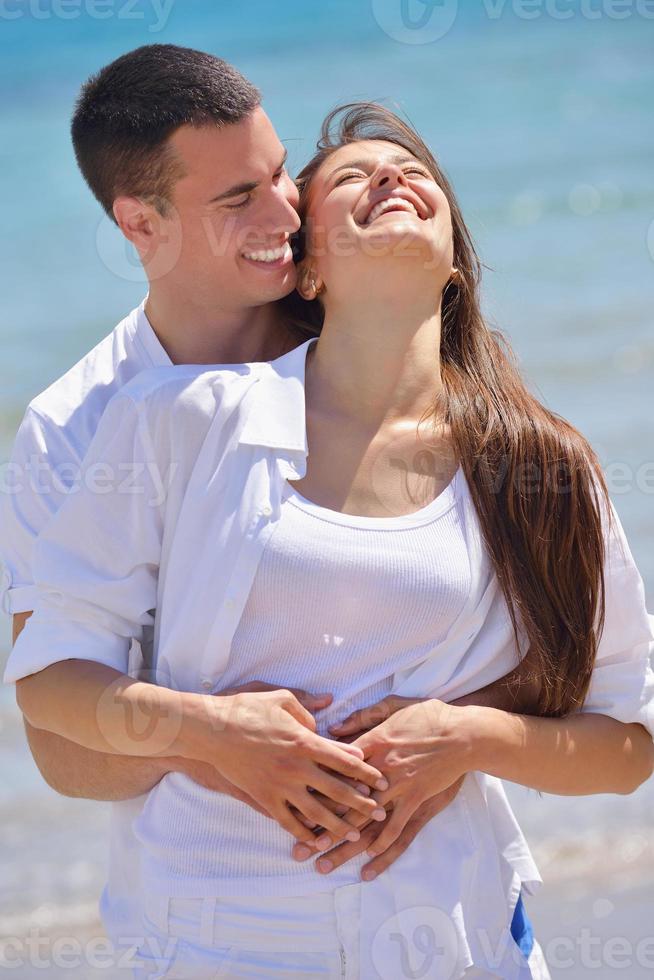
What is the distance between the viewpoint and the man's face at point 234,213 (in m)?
2.62

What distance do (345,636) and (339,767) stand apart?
0.69ft

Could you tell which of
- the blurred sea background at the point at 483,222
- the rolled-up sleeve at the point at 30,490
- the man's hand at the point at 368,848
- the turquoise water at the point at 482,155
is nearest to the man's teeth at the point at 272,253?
the rolled-up sleeve at the point at 30,490

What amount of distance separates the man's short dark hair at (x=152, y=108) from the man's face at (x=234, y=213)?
3 centimetres

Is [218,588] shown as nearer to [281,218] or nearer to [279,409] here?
[279,409]

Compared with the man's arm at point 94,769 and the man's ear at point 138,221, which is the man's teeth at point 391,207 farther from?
the man's arm at point 94,769

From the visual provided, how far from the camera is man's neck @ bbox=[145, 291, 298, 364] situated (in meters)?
2.68

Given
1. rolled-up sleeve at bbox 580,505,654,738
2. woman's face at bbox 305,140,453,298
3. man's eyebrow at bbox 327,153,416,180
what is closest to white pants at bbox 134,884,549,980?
rolled-up sleeve at bbox 580,505,654,738

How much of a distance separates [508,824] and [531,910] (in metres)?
1.60

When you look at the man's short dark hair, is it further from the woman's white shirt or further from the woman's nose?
the woman's white shirt

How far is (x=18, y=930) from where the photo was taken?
12.4ft

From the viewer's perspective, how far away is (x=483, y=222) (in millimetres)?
8789

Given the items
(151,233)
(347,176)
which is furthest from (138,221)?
(347,176)

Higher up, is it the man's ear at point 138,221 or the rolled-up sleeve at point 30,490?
the man's ear at point 138,221

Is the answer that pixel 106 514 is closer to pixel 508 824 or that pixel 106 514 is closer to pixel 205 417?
pixel 205 417
